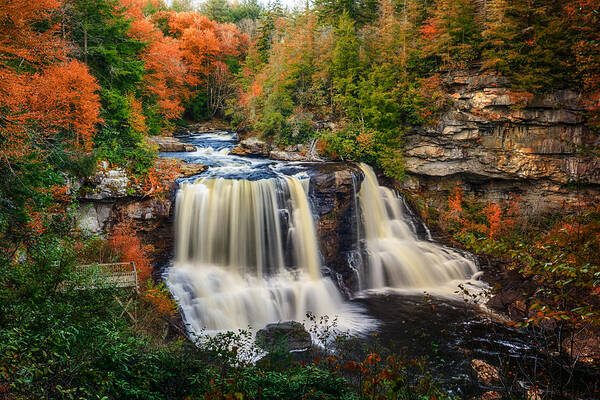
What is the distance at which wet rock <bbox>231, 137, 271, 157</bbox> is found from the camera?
887 inches

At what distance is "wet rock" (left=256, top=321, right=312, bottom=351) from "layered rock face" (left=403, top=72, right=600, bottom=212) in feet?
41.2

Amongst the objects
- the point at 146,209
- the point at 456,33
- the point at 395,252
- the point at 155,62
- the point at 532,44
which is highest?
the point at 456,33

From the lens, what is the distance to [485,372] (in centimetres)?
940

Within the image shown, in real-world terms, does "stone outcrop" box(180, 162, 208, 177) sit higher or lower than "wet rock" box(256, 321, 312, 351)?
higher

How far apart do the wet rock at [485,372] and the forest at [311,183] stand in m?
0.32

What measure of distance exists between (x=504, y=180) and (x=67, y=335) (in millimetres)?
20122

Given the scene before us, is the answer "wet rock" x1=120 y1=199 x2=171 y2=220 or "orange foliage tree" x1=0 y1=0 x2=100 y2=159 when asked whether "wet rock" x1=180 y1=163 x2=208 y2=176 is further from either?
"orange foliage tree" x1=0 y1=0 x2=100 y2=159

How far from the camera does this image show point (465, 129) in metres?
17.7

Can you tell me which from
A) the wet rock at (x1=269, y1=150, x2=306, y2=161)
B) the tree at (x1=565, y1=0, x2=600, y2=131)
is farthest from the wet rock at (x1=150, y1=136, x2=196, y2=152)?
the tree at (x1=565, y1=0, x2=600, y2=131)

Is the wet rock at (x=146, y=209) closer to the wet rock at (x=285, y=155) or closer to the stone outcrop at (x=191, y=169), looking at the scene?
the stone outcrop at (x=191, y=169)

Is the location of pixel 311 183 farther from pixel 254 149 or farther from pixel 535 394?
pixel 535 394

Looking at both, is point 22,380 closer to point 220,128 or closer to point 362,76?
point 362,76

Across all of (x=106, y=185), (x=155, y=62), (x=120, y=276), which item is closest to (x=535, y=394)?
(x=120, y=276)

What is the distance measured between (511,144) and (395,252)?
8.21 metres
